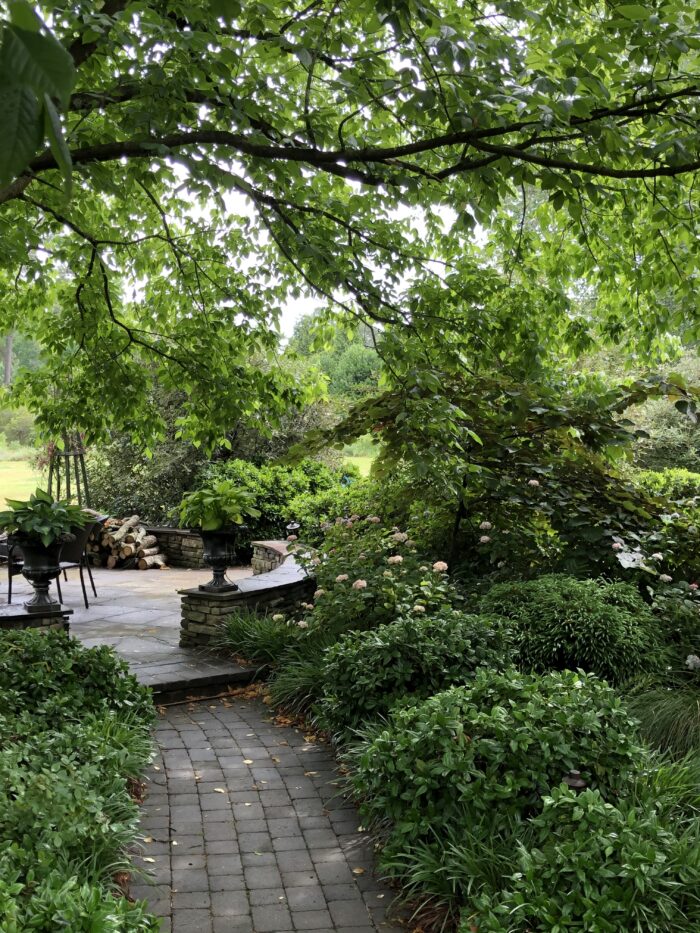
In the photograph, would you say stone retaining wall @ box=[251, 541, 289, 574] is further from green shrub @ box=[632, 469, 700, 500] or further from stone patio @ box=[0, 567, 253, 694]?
green shrub @ box=[632, 469, 700, 500]

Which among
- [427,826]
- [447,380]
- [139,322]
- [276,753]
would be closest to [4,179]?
[427,826]

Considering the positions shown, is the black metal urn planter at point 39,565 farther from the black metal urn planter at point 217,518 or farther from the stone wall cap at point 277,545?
the stone wall cap at point 277,545

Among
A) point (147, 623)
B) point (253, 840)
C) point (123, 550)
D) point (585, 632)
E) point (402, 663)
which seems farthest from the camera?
point (123, 550)

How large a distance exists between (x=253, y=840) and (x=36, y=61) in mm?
3416

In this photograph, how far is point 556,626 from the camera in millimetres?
4828

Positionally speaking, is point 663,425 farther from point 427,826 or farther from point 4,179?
point 4,179

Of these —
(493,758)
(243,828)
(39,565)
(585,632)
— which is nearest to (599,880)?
(493,758)

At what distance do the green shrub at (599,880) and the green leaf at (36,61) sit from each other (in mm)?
2484

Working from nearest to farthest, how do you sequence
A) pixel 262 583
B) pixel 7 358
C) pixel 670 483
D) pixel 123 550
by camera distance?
Answer: pixel 262 583 < pixel 670 483 < pixel 123 550 < pixel 7 358

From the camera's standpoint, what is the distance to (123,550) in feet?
36.5

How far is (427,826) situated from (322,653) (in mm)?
2358

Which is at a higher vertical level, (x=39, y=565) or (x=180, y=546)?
(x=39, y=565)

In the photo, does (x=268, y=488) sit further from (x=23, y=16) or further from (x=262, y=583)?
(x=23, y=16)

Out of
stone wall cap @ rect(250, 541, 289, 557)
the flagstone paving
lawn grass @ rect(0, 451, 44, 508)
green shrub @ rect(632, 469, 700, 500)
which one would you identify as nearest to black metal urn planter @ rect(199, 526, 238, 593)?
the flagstone paving
